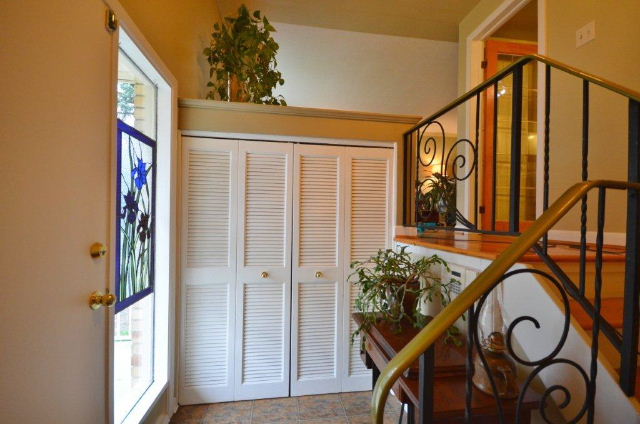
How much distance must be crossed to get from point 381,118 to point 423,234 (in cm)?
92

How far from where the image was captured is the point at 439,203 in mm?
1844

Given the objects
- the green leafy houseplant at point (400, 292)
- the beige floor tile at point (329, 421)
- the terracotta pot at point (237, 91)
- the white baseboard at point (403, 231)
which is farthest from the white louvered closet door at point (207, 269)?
the white baseboard at point (403, 231)

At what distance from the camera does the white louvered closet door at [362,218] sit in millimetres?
2064

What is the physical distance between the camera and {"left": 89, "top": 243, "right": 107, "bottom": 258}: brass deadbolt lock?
103cm

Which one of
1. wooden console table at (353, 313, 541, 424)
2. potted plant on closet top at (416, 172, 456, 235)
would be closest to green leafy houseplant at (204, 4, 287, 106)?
potted plant on closet top at (416, 172, 456, 235)

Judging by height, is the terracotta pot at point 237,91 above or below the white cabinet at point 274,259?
A: above

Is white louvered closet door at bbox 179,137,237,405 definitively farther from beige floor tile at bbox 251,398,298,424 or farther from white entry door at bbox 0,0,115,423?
white entry door at bbox 0,0,115,423

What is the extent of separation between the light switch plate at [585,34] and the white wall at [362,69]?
5.51ft

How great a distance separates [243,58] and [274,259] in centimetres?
148

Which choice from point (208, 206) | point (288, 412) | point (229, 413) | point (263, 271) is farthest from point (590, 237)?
point (229, 413)

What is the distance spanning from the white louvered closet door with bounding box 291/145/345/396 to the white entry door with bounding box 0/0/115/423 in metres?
1.13

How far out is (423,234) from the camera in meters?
2.12

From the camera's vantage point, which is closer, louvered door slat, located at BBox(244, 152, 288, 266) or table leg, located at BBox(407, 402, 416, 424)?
table leg, located at BBox(407, 402, 416, 424)

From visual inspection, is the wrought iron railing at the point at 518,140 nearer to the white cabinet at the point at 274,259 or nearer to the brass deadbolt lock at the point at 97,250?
the white cabinet at the point at 274,259
